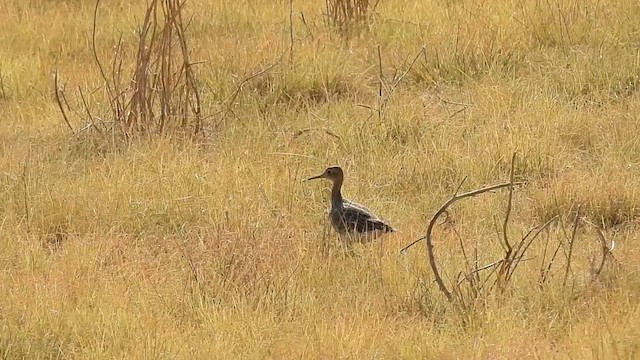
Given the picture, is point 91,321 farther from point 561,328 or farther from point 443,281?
point 561,328

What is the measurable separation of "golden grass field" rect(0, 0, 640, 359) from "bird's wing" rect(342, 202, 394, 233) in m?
0.07

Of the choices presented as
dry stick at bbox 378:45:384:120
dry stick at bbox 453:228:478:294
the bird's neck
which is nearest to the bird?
the bird's neck

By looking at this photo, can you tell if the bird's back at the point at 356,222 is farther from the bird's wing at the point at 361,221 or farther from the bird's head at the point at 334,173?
the bird's head at the point at 334,173

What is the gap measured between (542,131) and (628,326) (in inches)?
86.0

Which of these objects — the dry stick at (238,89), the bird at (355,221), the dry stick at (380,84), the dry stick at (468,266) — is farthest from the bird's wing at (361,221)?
the dry stick at (238,89)

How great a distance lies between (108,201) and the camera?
547cm

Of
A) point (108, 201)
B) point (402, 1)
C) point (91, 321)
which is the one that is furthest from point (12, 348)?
point (402, 1)

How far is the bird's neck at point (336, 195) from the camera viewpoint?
5203mm

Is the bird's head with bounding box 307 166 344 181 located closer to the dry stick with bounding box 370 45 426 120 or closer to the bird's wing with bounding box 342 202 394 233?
the bird's wing with bounding box 342 202 394 233

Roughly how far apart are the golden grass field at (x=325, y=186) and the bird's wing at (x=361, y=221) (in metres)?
0.07

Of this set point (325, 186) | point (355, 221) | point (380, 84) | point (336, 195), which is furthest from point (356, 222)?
point (380, 84)

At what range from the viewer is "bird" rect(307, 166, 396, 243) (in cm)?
500

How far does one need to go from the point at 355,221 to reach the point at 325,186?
712 millimetres

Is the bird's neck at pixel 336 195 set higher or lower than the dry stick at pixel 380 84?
lower
